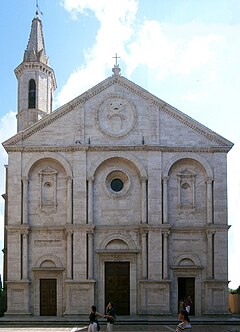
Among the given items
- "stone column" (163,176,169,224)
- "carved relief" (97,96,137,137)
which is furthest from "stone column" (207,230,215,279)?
"carved relief" (97,96,137,137)

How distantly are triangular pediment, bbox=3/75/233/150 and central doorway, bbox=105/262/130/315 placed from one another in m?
7.04

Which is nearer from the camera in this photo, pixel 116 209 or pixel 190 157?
pixel 116 209

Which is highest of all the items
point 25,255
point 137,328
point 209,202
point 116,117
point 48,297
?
point 116,117

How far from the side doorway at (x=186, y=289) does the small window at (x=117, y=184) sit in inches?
244

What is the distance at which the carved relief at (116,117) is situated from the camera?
35.6 m

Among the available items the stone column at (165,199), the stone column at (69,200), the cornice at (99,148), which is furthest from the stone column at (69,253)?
the stone column at (165,199)

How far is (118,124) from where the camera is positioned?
117 ft

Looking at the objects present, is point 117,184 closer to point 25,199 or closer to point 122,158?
point 122,158

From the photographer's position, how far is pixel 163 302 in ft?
111

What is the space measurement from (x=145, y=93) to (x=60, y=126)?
5.28 m

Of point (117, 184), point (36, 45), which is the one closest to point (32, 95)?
point (36, 45)

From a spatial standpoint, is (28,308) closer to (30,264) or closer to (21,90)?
(30,264)

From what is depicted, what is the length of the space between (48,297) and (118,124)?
10.6 m

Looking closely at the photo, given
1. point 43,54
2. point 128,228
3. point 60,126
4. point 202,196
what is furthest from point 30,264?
point 43,54
